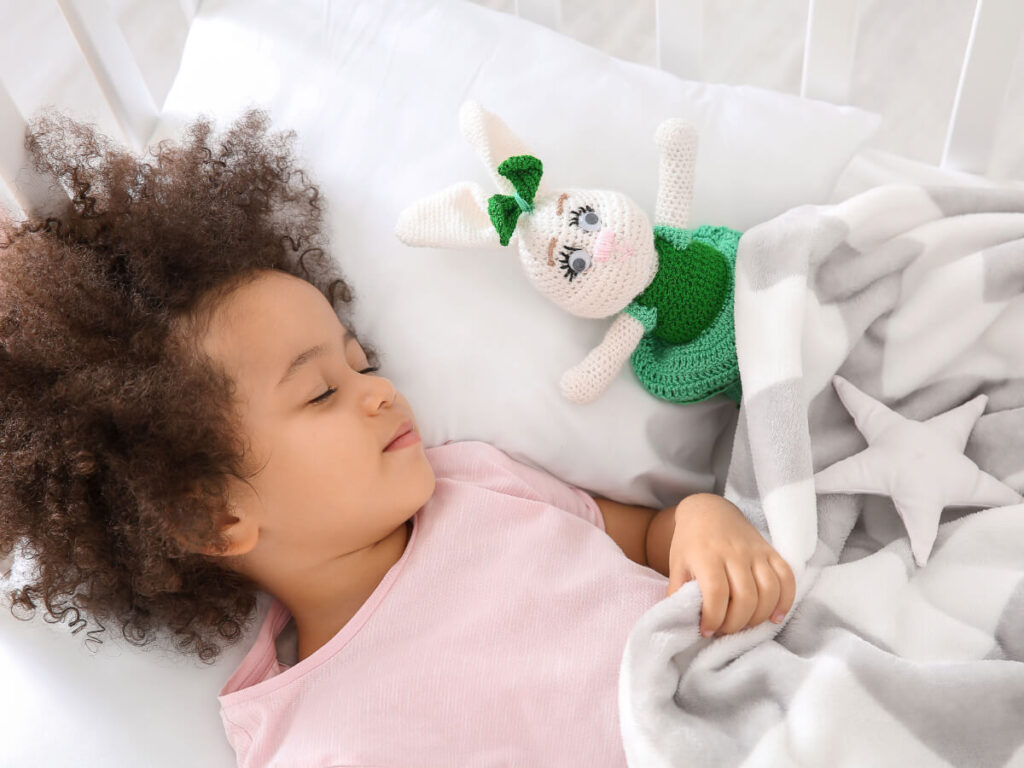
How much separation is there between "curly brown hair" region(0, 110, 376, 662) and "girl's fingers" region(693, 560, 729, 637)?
1.26 ft

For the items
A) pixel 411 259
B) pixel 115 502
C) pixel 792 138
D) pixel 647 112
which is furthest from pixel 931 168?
pixel 115 502

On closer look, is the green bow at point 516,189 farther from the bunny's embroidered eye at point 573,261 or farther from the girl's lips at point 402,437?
the girl's lips at point 402,437

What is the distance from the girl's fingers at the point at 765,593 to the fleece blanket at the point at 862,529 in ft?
0.04

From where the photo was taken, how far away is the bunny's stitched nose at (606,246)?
76 centimetres

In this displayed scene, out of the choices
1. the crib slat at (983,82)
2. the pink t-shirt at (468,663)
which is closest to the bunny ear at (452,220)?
the pink t-shirt at (468,663)

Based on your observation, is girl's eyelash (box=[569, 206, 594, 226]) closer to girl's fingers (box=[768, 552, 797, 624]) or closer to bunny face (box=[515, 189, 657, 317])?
bunny face (box=[515, 189, 657, 317])

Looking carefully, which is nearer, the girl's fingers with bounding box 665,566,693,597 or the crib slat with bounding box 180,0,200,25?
the girl's fingers with bounding box 665,566,693,597

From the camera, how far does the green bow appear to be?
0.76 m

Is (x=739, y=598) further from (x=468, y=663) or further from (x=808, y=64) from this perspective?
(x=808, y=64)

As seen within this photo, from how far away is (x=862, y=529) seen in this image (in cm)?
84

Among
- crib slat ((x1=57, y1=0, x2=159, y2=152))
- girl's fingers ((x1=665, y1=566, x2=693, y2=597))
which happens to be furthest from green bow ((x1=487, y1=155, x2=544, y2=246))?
crib slat ((x1=57, y1=0, x2=159, y2=152))

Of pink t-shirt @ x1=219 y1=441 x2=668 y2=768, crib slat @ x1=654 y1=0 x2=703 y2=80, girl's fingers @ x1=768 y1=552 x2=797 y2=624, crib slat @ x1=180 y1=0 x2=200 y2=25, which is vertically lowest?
pink t-shirt @ x1=219 y1=441 x2=668 y2=768

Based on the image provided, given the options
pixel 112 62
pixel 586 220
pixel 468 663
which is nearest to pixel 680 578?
pixel 468 663

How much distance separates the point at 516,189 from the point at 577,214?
6 cm
